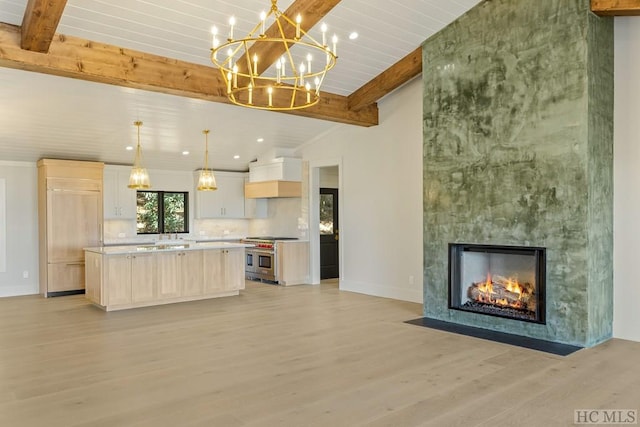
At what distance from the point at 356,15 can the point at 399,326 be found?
370cm

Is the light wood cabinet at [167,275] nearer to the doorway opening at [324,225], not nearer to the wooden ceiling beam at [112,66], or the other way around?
the wooden ceiling beam at [112,66]

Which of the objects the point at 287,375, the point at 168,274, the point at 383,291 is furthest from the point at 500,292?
the point at 168,274

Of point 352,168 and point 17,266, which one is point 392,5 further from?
point 17,266

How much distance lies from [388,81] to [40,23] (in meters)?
4.50

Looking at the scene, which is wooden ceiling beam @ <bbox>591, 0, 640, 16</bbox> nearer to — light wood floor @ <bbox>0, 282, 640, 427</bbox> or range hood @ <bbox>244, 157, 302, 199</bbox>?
light wood floor @ <bbox>0, 282, 640, 427</bbox>

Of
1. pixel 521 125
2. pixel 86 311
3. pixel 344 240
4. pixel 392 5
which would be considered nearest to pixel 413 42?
pixel 392 5

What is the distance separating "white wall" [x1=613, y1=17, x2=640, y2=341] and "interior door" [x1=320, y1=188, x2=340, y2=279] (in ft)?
19.0

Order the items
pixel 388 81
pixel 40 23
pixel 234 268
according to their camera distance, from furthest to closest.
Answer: pixel 234 268 < pixel 388 81 < pixel 40 23

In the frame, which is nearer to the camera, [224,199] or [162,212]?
[162,212]

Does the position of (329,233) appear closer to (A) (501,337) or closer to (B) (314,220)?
(B) (314,220)

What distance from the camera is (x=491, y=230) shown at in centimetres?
551

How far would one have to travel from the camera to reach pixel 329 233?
33.3ft

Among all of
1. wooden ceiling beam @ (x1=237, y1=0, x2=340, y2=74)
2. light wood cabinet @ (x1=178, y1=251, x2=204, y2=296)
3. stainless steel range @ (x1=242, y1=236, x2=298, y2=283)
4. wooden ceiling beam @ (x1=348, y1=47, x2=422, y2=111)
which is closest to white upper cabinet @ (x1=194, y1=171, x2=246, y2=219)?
stainless steel range @ (x1=242, y1=236, x2=298, y2=283)

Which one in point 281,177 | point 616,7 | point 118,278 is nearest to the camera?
point 616,7
